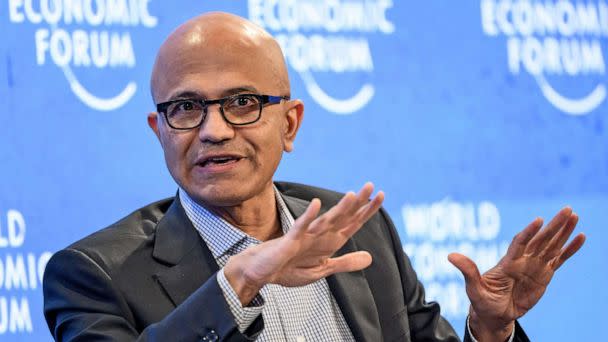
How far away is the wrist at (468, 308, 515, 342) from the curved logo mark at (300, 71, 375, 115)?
1.16m

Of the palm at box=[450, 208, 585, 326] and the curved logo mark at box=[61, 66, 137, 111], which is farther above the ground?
the curved logo mark at box=[61, 66, 137, 111]

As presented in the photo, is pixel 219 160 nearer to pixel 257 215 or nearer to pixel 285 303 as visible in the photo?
pixel 257 215

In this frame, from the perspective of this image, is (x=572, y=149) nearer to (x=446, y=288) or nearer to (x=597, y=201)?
(x=597, y=201)

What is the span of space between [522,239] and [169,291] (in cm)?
79

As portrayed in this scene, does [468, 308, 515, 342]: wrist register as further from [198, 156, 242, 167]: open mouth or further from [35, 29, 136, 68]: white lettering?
[35, 29, 136, 68]: white lettering

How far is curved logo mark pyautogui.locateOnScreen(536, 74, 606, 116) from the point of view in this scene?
3824mm

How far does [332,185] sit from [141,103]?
699mm

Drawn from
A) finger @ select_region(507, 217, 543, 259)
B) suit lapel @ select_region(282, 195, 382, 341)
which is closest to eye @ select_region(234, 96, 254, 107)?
suit lapel @ select_region(282, 195, 382, 341)

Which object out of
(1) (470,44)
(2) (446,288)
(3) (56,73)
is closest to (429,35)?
(1) (470,44)

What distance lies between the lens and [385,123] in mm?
3582

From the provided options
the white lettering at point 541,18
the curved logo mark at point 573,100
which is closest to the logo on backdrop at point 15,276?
the white lettering at point 541,18

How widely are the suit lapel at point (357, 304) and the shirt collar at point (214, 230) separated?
22 centimetres

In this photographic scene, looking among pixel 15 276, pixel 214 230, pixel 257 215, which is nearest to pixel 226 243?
pixel 214 230

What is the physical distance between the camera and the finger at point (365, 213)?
196 cm
